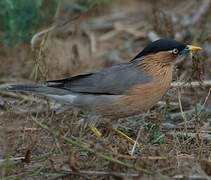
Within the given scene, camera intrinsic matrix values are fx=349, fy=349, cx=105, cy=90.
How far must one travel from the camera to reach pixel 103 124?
589cm

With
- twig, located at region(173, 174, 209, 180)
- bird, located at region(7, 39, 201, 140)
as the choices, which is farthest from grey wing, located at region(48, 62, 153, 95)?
twig, located at region(173, 174, 209, 180)

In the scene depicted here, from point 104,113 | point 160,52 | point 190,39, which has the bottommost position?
point 104,113

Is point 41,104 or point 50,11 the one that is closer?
point 41,104

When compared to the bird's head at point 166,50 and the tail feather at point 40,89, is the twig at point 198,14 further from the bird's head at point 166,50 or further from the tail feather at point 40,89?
the tail feather at point 40,89

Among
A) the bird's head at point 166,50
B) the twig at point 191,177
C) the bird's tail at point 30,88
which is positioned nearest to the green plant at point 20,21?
the bird's tail at point 30,88

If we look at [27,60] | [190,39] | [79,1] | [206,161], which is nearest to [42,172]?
[206,161]

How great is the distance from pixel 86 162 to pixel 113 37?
A: 5.40m

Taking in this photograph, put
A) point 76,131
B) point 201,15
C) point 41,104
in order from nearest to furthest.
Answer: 1. point 76,131
2. point 41,104
3. point 201,15

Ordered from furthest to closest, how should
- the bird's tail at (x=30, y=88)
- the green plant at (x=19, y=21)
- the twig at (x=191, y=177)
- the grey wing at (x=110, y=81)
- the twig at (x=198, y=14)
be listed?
the twig at (x=198, y=14) < the green plant at (x=19, y=21) < the bird's tail at (x=30, y=88) < the grey wing at (x=110, y=81) < the twig at (x=191, y=177)

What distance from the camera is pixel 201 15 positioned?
28.1ft

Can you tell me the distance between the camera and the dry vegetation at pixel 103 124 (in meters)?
3.97

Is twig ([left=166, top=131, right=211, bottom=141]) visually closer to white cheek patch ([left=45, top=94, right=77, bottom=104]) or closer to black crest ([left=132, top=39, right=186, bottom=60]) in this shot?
black crest ([left=132, top=39, right=186, bottom=60])

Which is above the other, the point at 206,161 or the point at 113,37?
the point at 113,37

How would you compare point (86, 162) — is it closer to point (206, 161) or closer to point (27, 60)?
point (206, 161)
